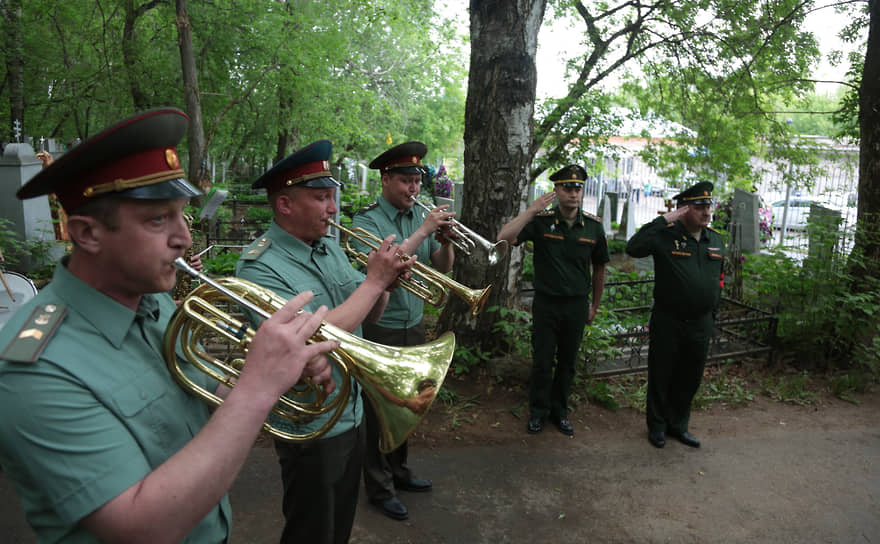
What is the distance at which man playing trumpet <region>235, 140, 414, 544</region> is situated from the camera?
2.28 m

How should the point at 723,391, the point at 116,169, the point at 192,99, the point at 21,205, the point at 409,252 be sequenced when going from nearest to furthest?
Result: the point at 116,169 < the point at 409,252 < the point at 723,391 < the point at 21,205 < the point at 192,99

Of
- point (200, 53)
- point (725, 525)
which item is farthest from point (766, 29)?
point (200, 53)

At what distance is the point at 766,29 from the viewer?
24.1 feet

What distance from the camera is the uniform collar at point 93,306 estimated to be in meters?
1.25

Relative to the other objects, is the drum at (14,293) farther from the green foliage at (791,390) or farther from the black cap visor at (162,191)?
the green foliage at (791,390)

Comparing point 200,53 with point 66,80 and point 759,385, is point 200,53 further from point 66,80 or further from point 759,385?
point 759,385

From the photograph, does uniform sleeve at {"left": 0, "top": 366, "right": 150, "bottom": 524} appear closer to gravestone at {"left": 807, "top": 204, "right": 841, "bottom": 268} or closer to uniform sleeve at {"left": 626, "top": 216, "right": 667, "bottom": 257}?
uniform sleeve at {"left": 626, "top": 216, "right": 667, "bottom": 257}

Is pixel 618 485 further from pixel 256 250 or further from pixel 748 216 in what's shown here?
A: pixel 748 216

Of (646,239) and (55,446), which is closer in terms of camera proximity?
(55,446)

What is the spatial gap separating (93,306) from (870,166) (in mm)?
7590

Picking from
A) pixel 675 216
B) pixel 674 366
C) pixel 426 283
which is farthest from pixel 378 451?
pixel 675 216

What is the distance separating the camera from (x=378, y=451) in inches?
137

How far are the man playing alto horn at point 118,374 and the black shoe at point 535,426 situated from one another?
12.2 ft

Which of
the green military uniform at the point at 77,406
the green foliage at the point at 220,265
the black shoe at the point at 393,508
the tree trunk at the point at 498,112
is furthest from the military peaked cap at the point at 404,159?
the green foliage at the point at 220,265
